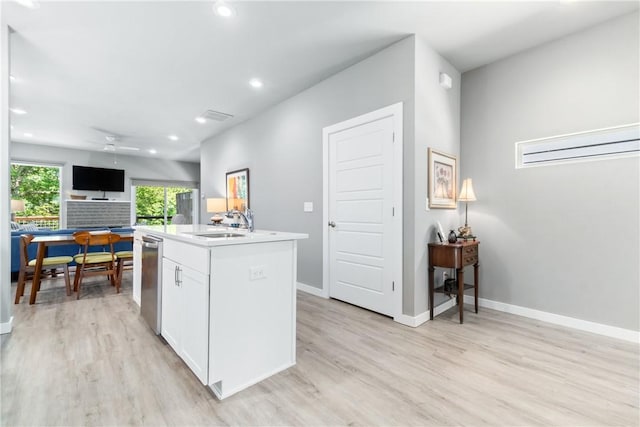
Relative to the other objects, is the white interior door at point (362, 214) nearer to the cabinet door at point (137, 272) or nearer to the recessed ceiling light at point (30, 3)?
the cabinet door at point (137, 272)

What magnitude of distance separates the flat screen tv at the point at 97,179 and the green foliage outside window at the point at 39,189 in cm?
51

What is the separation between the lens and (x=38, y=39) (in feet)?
9.18

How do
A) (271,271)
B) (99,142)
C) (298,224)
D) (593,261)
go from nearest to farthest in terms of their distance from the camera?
1. (271,271)
2. (593,261)
3. (298,224)
4. (99,142)

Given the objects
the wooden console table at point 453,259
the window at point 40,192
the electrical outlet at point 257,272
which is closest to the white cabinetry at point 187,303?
the electrical outlet at point 257,272

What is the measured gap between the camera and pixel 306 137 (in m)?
3.89

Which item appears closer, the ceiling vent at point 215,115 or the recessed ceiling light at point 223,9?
the recessed ceiling light at point 223,9

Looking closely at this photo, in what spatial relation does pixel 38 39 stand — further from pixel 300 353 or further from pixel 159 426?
pixel 300 353

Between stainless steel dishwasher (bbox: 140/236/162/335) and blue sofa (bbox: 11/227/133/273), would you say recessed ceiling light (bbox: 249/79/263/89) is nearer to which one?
stainless steel dishwasher (bbox: 140/236/162/335)

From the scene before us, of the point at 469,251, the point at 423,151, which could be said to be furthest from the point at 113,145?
the point at 469,251

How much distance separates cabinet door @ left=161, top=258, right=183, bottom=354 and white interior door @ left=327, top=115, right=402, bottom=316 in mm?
1865

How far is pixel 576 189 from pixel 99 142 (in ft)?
28.5

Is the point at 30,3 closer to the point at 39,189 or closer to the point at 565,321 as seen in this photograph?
the point at 565,321

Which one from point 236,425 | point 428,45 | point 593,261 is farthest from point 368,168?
point 236,425

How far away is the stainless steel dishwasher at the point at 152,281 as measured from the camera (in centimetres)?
234
